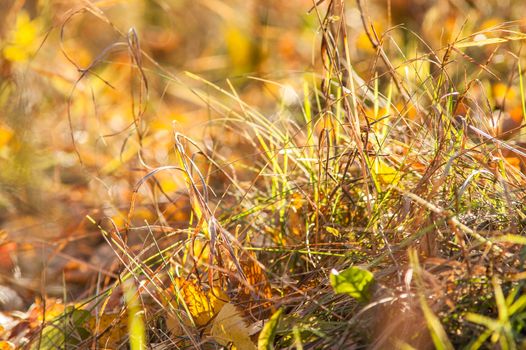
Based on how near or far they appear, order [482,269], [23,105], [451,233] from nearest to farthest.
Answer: [482,269] → [451,233] → [23,105]

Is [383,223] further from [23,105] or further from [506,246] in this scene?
[23,105]

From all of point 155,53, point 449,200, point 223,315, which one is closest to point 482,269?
point 449,200

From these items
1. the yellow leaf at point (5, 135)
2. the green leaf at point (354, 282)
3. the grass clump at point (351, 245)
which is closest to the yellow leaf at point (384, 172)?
the grass clump at point (351, 245)

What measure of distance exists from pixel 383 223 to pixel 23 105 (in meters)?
1.48

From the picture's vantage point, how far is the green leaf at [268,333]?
111 centimetres

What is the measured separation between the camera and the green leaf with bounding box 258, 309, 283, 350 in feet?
3.64

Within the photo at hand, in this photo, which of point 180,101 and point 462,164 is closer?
point 462,164

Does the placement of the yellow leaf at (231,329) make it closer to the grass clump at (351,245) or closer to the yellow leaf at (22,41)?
the grass clump at (351,245)

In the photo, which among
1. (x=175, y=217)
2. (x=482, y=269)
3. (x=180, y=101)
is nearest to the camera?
(x=482, y=269)

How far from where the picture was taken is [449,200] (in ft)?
4.28

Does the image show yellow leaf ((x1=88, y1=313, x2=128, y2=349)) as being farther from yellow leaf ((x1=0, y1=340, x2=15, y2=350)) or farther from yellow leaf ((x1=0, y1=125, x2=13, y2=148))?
yellow leaf ((x1=0, y1=125, x2=13, y2=148))

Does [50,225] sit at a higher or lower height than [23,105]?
lower

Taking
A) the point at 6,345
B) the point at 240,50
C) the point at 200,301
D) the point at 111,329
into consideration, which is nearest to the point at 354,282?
the point at 200,301

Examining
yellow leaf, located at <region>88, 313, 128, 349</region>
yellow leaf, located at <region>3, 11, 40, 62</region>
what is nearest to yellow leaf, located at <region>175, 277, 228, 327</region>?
yellow leaf, located at <region>88, 313, 128, 349</region>
